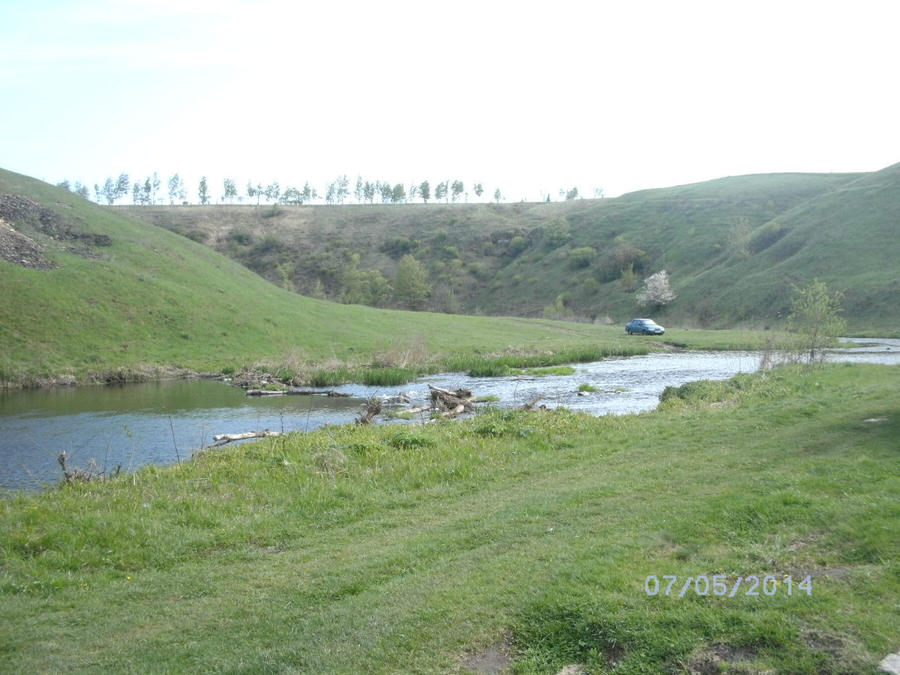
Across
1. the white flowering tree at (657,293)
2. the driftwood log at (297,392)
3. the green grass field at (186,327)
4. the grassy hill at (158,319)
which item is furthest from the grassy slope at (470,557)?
the white flowering tree at (657,293)

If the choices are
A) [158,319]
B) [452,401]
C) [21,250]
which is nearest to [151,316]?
[158,319]

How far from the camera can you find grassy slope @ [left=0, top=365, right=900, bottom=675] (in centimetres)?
643

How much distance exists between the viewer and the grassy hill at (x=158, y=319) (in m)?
45.1

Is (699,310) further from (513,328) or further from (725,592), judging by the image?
(725,592)

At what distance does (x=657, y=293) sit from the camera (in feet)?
311

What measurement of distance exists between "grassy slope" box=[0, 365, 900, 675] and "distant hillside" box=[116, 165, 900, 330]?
66.6m

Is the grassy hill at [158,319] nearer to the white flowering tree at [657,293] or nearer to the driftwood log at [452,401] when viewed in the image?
the driftwood log at [452,401]

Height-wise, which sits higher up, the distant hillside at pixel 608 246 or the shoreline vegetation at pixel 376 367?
the distant hillside at pixel 608 246

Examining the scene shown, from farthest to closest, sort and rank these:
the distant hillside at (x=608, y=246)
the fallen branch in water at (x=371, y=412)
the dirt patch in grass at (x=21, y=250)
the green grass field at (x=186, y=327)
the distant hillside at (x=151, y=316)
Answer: the distant hillside at (x=608, y=246) < the dirt patch in grass at (x=21, y=250) < the distant hillside at (x=151, y=316) < the green grass field at (x=186, y=327) < the fallen branch in water at (x=371, y=412)

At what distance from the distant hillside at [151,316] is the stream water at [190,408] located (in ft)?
19.9

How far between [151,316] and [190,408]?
23.6 metres

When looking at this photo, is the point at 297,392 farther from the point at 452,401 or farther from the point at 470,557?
the point at 470,557

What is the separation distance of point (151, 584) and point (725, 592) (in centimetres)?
775
